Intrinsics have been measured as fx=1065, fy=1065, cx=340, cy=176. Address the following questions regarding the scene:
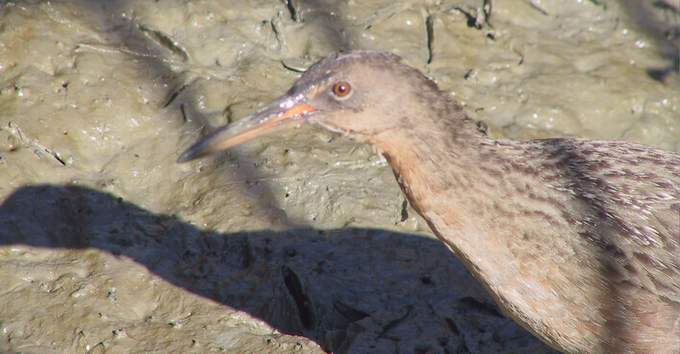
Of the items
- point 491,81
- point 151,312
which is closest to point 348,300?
point 151,312

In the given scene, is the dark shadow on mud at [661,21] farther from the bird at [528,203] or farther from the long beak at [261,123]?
the long beak at [261,123]

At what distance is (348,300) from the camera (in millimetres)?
6215

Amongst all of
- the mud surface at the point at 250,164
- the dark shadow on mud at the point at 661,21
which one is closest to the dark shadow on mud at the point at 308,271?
the mud surface at the point at 250,164

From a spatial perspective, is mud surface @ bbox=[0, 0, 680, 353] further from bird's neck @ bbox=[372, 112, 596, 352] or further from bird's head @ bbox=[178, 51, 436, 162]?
bird's head @ bbox=[178, 51, 436, 162]

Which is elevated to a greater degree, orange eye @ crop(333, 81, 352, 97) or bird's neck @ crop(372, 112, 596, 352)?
orange eye @ crop(333, 81, 352, 97)

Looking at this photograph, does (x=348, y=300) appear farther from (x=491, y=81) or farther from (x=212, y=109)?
(x=491, y=81)

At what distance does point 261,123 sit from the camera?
17.3ft

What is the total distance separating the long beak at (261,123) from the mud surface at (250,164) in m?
1.22

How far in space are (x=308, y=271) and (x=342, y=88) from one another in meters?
1.56

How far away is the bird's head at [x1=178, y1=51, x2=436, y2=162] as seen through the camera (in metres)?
5.16

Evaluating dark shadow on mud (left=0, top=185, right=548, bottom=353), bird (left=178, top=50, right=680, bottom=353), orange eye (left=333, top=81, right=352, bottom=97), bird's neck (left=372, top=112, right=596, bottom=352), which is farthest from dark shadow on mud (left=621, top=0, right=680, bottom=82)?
orange eye (left=333, top=81, right=352, bottom=97)

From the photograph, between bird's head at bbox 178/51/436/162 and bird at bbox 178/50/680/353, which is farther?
bird's head at bbox 178/51/436/162

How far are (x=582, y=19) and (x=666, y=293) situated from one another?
13.5ft

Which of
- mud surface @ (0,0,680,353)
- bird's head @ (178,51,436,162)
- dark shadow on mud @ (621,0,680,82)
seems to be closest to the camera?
bird's head @ (178,51,436,162)
